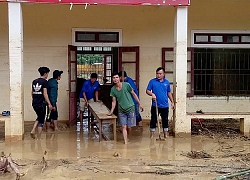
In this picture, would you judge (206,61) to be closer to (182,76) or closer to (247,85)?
(247,85)

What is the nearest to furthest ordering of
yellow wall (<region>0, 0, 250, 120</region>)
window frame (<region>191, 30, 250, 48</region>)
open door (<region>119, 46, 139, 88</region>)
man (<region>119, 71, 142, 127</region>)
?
man (<region>119, 71, 142, 127</region>) → yellow wall (<region>0, 0, 250, 120</region>) → open door (<region>119, 46, 139, 88</region>) → window frame (<region>191, 30, 250, 48</region>)

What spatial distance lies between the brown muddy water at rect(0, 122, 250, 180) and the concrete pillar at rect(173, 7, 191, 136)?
12.9 inches

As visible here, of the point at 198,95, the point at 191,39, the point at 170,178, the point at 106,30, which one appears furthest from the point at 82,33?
the point at 170,178

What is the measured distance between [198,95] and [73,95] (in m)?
3.44

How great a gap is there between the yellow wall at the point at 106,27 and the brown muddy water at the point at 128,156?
6.50ft

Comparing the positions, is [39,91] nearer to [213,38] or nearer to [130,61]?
[130,61]

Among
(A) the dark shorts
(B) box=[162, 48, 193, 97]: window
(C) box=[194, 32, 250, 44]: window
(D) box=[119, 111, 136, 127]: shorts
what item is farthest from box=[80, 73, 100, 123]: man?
(C) box=[194, 32, 250, 44]: window

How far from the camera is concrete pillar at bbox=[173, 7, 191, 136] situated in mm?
8484

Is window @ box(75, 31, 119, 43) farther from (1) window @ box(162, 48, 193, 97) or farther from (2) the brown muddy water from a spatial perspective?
(2) the brown muddy water

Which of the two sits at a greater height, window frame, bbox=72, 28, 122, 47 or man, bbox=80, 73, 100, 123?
window frame, bbox=72, 28, 122, 47

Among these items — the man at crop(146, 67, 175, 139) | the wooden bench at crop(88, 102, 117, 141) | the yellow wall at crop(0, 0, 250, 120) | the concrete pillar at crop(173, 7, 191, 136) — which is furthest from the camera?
the yellow wall at crop(0, 0, 250, 120)

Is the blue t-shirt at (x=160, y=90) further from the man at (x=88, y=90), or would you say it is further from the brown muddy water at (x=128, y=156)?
the man at (x=88, y=90)

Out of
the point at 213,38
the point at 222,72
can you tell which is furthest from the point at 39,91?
the point at 222,72

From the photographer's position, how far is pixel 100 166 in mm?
6109
